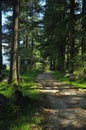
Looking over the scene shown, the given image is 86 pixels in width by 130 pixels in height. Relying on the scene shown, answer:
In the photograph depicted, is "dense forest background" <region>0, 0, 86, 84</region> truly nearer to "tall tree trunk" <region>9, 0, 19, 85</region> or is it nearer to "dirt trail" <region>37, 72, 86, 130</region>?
"tall tree trunk" <region>9, 0, 19, 85</region>

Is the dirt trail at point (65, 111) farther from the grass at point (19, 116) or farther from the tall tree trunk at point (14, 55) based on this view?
the tall tree trunk at point (14, 55)

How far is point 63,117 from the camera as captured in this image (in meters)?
10.6

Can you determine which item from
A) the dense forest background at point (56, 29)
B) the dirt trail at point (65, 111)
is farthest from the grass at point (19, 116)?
the dense forest background at point (56, 29)

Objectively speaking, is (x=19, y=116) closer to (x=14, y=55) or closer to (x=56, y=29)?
(x=14, y=55)

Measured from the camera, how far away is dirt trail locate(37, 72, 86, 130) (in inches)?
380

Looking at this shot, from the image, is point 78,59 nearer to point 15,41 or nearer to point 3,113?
point 15,41

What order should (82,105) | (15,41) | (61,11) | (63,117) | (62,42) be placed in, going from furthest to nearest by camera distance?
(62,42), (61,11), (15,41), (82,105), (63,117)

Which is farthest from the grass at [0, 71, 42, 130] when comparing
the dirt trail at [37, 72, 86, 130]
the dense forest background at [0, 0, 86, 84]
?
the dense forest background at [0, 0, 86, 84]

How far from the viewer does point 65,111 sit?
37.9ft

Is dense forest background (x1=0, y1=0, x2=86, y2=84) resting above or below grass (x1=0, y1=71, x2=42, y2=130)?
above

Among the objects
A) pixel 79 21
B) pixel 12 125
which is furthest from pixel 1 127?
pixel 79 21

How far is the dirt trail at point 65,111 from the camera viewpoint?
31.7 feet

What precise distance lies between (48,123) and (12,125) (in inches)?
48.9

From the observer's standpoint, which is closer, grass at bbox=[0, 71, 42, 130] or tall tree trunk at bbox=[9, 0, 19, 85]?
Result: grass at bbox=[0, 71, 42, 130]
